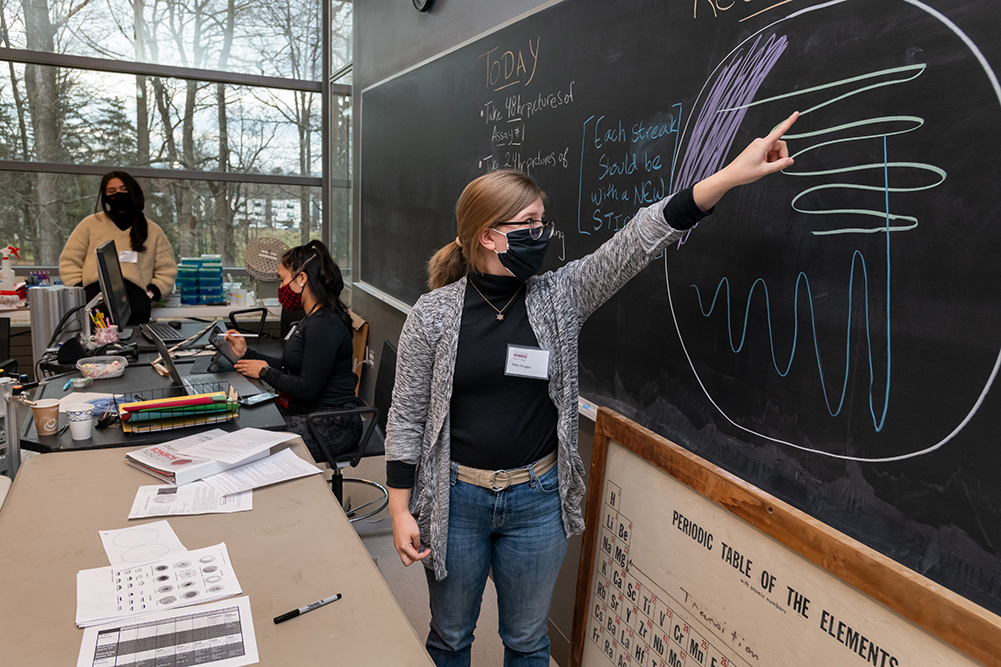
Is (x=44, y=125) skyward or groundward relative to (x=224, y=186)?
skyward

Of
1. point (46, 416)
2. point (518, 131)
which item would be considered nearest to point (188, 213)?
point (46, 416)

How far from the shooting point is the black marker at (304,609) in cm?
118

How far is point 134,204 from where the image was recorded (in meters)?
4.25

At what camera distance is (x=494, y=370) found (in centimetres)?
146

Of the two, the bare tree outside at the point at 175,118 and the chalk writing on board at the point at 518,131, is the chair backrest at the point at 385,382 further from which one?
the bare tree outside at the point at 175,118

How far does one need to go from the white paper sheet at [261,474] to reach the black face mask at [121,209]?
3.09m

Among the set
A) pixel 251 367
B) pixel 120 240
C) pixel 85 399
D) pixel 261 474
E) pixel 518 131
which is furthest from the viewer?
pixel 120 240

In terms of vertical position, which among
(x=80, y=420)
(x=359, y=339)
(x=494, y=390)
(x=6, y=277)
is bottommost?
(x=359, y=339)

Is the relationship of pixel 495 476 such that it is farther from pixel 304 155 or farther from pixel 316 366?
pixel 304 155

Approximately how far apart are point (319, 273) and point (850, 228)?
7.41ft

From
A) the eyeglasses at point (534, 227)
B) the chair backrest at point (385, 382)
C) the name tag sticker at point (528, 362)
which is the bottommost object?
the chair backrest at point (385, 382)

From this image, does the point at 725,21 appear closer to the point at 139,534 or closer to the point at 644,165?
the point at 644,165

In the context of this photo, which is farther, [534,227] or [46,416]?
[46,416]

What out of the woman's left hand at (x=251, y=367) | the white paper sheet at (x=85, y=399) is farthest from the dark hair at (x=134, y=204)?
the white paper sheet at (x=85, y=399)
